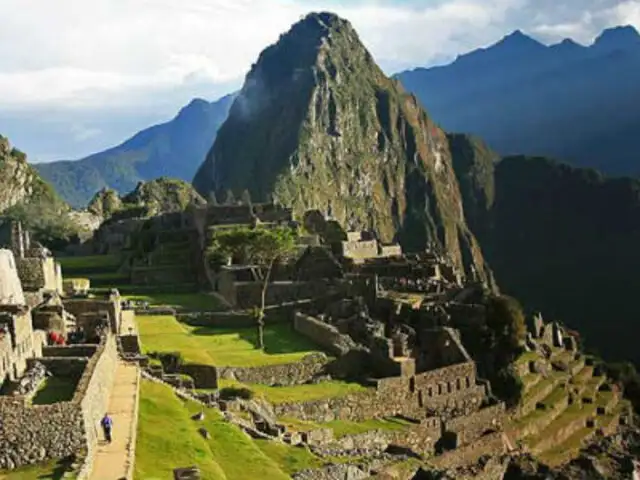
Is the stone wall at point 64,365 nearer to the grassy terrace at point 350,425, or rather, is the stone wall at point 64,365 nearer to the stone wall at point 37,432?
the stone wall at point 37,432

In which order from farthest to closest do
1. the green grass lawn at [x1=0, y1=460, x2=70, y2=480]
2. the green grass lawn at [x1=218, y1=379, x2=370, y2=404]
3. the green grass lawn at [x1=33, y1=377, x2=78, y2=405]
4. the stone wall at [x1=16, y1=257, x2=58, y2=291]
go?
1. the stone wall at [x1=16, y1=257, x2=58, y2=291]
2. the green grass lawn at [x1=218, y1=379, x2=370, y2=404]
3. the green grass lawn at [x1=33, y1=377, x2=78, y2=405]
4. the green grass lawn at [x1=0, y1=460, x2=70, y2=480]

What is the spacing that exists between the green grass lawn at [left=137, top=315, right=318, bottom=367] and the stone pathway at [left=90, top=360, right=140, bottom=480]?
30.0 feet

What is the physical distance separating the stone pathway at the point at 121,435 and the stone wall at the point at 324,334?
47.3ft

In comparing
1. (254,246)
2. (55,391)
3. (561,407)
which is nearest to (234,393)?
(55,391)

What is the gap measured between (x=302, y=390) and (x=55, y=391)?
1581 centimetres

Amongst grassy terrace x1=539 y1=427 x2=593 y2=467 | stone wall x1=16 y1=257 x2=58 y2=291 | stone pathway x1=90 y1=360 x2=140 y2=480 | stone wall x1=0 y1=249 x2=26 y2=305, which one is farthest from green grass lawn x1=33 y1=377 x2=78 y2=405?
grassy terrace x1=539 y1=427 x2=593 y2=467

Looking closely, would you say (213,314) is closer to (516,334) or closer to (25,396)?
(516,334)

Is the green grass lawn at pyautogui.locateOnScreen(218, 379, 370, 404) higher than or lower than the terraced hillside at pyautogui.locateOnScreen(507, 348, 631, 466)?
higher

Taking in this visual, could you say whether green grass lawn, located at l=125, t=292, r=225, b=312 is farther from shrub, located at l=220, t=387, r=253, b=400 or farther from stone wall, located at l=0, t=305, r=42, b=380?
stone wall, located at l=0, t=305, r=42, b=380

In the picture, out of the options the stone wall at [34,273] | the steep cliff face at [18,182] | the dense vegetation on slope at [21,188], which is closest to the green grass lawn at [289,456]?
the stone wall at [34,273]

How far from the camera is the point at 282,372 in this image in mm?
36156

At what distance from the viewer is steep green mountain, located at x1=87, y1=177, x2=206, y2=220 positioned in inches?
4419

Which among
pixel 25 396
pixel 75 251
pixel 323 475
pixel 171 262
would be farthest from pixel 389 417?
pixel 75 251

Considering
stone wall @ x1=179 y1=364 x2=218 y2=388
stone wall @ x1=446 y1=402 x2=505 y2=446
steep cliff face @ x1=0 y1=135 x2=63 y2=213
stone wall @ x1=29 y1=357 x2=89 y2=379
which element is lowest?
stone wall @ x1=446 y1=402 x2=505 y2=446
